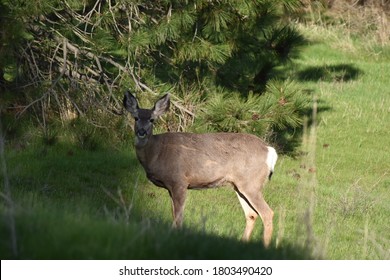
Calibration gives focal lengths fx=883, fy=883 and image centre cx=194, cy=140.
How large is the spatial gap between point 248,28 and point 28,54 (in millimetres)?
3258

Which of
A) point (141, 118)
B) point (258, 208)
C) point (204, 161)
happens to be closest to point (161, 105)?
point (141, 118)

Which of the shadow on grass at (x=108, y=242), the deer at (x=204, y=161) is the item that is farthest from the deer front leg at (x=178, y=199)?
the shadow on grass at (x=108, y=242)

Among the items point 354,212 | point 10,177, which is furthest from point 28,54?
point 354,212

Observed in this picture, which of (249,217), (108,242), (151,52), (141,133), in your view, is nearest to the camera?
(108,242)

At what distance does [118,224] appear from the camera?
5434 mm

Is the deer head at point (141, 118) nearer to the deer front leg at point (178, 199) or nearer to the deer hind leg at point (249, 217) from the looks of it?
the deer front leg at point (178, 199)

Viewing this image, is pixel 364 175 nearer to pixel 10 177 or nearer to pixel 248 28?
pixel 248 28

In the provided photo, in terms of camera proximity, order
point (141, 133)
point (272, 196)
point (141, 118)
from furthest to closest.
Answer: point (272, 196)
point (141, 118)
point (141, 133)

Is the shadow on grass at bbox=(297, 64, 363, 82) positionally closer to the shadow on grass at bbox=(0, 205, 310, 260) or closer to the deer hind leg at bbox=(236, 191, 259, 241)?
the deer hind leg at bbox=(236, 191, 259, 241)

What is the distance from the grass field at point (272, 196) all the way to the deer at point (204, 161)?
386 millimetres

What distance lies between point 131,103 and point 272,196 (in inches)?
120

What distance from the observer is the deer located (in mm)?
9406

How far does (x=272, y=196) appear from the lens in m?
11.7

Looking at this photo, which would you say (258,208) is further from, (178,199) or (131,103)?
(131,103)
